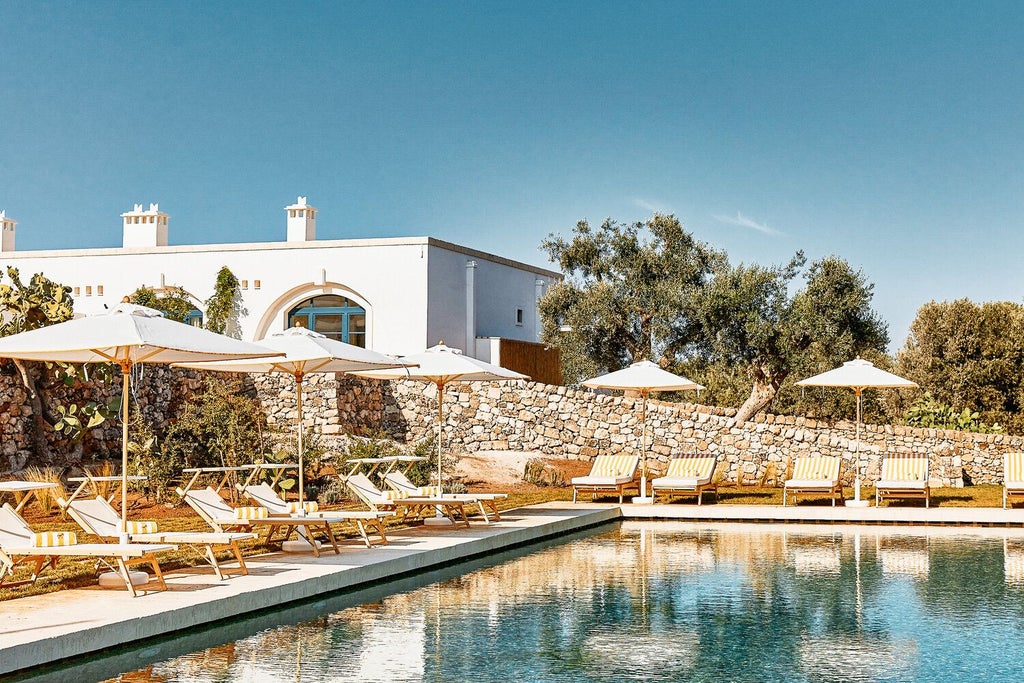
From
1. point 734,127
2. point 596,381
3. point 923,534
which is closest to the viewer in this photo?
point 923,534

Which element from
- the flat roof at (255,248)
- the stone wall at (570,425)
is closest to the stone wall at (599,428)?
the stone wall at (570,425)

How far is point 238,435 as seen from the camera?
18281 millimetres

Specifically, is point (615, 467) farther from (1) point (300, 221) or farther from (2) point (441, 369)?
(1) point (300, 221)

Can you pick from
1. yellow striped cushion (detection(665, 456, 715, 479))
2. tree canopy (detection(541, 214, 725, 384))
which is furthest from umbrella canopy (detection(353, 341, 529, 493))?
tree canopy (detection(541, 214, 725, 384))

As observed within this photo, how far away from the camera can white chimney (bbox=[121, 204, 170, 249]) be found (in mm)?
32031

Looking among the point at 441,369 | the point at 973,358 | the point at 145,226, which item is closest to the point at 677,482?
the point at 441,369

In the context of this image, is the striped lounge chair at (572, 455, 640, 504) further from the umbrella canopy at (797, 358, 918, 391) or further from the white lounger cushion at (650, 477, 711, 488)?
the umbrella canopy at (797, 358, 918, 391)

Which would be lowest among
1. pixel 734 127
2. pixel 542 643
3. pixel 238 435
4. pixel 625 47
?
pixel 542 643

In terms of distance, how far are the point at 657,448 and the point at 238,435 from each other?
1021cm

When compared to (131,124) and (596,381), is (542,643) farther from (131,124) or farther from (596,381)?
(131,124)

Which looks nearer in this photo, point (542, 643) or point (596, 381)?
point (542, 643)

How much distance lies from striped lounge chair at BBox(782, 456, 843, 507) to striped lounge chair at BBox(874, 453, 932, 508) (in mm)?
652

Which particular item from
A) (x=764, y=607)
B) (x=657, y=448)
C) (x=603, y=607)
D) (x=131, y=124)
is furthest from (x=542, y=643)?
(x=131, y=124)

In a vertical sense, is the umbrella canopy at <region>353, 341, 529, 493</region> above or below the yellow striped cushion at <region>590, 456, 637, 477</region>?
above
